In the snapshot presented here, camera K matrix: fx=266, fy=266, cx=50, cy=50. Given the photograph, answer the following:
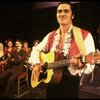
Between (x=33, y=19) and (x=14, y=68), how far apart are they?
2.99 feet

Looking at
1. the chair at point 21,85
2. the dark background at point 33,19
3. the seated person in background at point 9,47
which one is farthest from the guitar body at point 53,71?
the seated person in background at point 9,47

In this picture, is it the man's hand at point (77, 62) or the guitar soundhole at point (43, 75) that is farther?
the guitar soundhole at point (43, 75)

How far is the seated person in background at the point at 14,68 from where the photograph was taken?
13.7 ft

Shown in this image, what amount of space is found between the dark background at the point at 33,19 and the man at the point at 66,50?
46cm

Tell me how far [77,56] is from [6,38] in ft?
8.11

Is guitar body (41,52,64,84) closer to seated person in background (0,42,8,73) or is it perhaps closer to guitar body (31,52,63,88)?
guitar body (31,52,63,88)

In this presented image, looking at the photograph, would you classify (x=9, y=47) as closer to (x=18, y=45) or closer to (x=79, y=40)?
(x=18, y=45)

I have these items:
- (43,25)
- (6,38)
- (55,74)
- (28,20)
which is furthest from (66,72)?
(6,38)

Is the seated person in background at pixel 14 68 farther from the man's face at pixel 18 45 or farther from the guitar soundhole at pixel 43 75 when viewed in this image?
the guitar soundhole at pixel 43 75

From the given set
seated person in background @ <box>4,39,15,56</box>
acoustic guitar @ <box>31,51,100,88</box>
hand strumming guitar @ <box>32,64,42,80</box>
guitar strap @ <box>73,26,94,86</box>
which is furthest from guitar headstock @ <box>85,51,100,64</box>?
seated person in background @ <box>4,39,15,56</box>

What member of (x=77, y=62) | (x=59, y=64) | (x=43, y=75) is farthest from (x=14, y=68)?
(x=77, y=62)

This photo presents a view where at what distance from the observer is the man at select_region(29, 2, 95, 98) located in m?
2.90

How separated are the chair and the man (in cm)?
73

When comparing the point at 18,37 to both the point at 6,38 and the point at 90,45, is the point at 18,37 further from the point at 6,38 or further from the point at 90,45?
the point at 90,45
